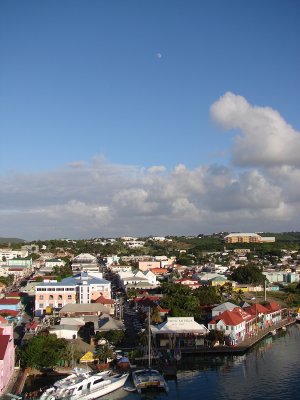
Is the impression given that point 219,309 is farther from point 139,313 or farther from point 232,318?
point 139,313

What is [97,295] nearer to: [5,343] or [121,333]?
[121,333]

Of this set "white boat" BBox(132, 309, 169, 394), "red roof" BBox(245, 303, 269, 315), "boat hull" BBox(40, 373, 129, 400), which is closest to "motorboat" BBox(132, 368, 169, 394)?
"white boat" BBox(132, 309, 169, 394)

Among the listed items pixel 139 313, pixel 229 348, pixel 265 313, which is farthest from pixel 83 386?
pixel 265 313

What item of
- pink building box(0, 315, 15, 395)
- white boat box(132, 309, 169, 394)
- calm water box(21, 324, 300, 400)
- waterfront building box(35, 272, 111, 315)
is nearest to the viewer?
pink building box(0, 315, 15, 395)

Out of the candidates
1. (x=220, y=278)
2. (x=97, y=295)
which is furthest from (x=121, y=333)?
(x=220, y=278)

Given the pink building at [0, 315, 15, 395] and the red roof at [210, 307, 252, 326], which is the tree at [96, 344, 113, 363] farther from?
the red roof at [210, 307, 252, 326]

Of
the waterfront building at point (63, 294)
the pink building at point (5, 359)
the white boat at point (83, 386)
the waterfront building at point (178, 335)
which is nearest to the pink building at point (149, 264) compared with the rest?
the waterfront building at point (63, 294)

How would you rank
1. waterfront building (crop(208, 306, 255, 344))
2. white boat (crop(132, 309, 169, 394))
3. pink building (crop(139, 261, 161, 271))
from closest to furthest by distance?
white boat (crop(132, 309, 169, 394)) → waterfront building (crop(208, 306, 255, 344)) → pink building (crop(139, 261, 161, 271))
